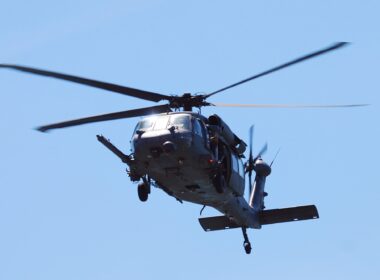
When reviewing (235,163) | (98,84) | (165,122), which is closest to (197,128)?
(165,122)

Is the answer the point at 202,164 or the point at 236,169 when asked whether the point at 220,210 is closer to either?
the point at 236,169

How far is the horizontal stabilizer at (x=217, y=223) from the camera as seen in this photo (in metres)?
34.0

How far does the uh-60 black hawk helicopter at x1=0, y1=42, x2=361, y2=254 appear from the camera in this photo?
1028 inches

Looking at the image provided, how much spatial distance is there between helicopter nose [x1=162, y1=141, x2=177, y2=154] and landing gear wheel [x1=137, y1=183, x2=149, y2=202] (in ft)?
8.41

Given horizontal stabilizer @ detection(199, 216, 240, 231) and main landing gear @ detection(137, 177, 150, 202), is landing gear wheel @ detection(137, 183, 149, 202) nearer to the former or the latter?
main landing gear @ detection(137, 177, 150, 202)

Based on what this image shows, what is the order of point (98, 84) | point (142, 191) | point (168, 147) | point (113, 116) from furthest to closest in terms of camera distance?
point (113, 116)
point (142, 191)
point (98, 84)
point (168, 147)

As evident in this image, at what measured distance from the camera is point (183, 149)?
26156 mm

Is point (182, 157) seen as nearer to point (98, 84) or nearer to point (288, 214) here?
point (98, 84)

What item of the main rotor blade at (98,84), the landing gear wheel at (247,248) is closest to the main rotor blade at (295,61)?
the main rotor blade at (98,84)

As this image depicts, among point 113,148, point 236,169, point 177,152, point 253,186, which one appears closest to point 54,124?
point 113,148

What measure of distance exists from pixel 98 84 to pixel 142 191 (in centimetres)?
394

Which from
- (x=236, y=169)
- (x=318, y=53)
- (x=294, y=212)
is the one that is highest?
(x=318, y=53)

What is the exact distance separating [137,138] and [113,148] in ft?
3.69

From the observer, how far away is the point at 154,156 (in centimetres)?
2603
